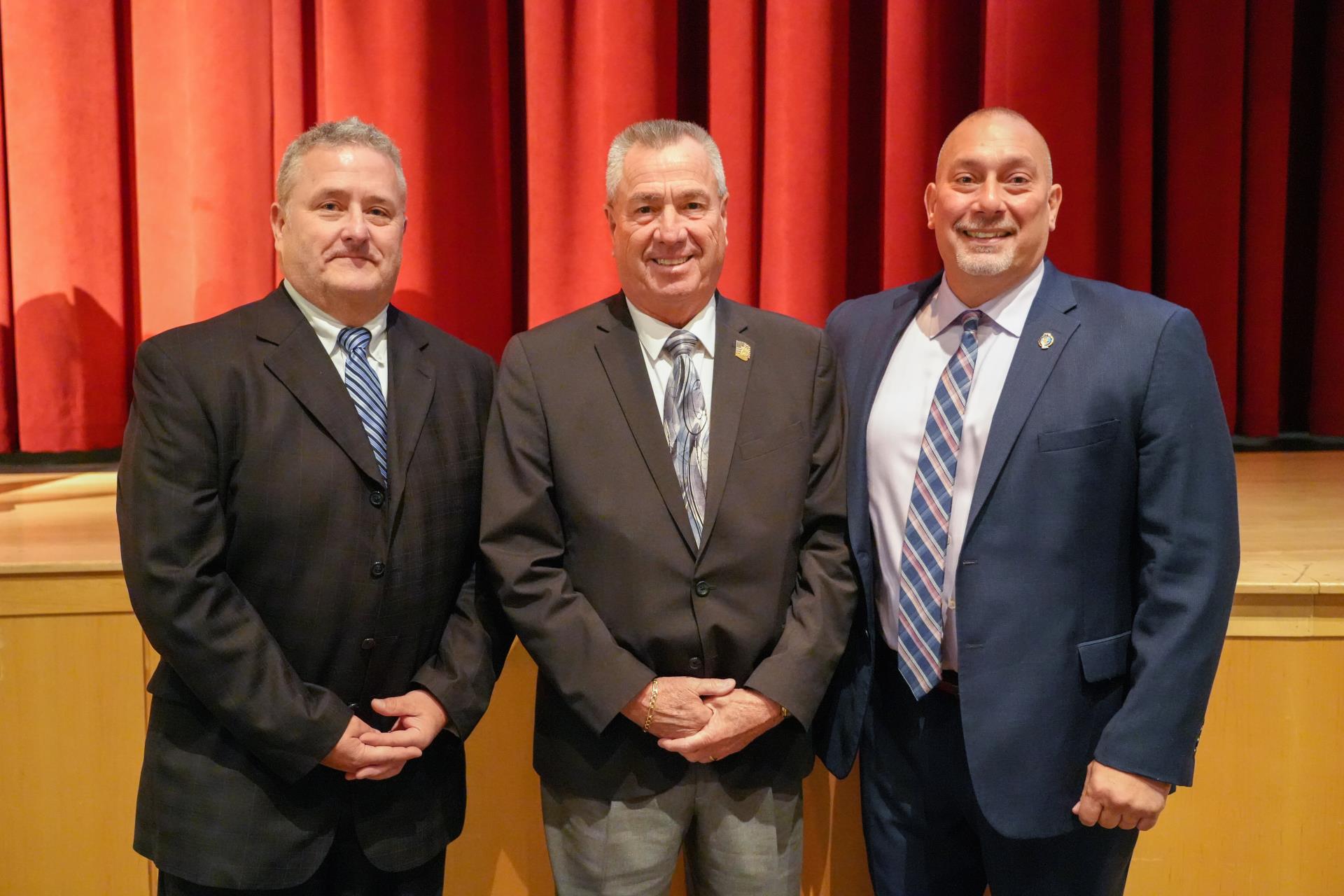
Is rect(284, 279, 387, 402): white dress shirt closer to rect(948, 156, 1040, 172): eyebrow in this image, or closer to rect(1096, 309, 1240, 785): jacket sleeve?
rect(948, 156, 1040, 172): eyebrow

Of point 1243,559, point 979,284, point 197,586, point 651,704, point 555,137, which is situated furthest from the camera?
point 555,137

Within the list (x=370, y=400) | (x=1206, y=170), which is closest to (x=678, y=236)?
(x=370, y=400)

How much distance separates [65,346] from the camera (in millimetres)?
2840

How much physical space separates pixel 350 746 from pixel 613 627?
0.40 metres

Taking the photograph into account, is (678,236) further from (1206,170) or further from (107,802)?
(1206,170)

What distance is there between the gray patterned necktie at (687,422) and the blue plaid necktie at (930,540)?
321 mm

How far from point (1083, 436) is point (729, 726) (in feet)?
A: 2.13

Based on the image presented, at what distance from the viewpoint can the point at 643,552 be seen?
1551mm

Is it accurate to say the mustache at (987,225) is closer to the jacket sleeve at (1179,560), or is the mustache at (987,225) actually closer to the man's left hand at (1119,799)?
the jacket sleeve at (1179,560)

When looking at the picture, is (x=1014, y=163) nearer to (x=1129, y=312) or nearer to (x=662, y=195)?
(x=1129, y=312)

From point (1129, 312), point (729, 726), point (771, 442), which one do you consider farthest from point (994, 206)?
point (729, 726)

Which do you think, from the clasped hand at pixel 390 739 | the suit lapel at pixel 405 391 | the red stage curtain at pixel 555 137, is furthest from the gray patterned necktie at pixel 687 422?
the red stage curtain at pixel 555 137

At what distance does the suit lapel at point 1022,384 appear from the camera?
151 cm

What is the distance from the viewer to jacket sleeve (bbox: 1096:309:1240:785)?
4.80 ft
